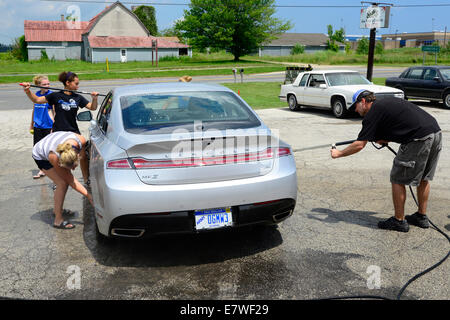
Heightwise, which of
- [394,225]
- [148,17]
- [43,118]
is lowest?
[394,225]

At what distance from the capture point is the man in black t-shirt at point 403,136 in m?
4.50

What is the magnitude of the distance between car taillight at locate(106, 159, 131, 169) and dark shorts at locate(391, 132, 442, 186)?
2.82 m

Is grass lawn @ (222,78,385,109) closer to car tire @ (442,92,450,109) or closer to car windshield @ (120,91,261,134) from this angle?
car tire @ (442,92,450,109)

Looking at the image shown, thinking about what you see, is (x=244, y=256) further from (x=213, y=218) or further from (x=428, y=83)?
(x=428, y=83)

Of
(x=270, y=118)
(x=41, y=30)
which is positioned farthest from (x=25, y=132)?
(x=41, y=30)

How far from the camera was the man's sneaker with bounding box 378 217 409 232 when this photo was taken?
4719mm

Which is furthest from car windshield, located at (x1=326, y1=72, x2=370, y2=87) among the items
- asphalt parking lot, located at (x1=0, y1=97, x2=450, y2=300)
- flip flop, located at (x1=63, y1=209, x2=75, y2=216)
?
flip flop, located at (x1=63, y1=209, x2=75, y2=216)

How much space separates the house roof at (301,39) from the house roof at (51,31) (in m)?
40.6

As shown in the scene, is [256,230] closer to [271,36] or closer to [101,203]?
[101,203]

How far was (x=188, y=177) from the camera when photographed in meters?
3.68

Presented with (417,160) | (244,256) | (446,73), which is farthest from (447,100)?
(244,256)

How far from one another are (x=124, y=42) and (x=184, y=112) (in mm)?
60895
